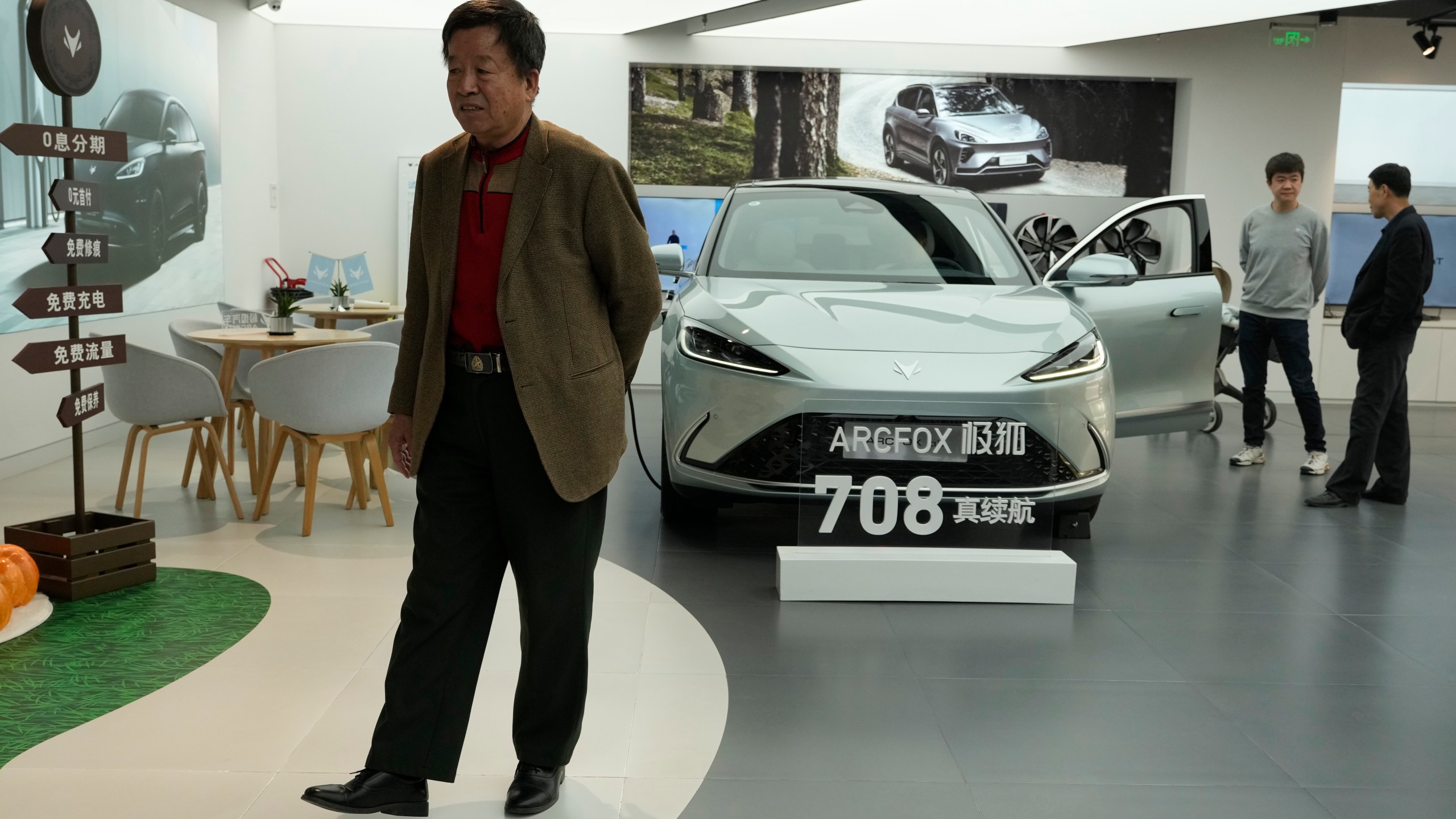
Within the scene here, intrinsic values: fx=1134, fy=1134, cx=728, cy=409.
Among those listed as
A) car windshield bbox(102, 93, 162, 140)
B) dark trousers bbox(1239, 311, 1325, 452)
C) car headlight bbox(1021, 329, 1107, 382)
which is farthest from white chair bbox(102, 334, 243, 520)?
dark trousers bbox(1239, 311, 1325, 452)

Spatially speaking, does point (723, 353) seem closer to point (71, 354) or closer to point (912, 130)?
point (71, 354)

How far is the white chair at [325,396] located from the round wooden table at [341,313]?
219cm

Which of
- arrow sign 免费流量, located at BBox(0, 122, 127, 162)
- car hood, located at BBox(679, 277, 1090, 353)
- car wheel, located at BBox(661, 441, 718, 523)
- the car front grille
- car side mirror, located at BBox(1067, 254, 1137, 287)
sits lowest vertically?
car wheel, located at BBox(661, 441, 718, 523)

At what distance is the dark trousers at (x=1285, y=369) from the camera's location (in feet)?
19.3

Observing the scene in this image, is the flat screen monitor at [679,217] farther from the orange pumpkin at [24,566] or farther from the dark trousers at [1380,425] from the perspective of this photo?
the orange pumpkin at [24,566]

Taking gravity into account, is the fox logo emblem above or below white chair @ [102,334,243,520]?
above

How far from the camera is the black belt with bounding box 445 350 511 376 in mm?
1974

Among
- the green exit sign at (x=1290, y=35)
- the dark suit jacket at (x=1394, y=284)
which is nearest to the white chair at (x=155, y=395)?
the dark suit jacket at (x=1394, y=284)

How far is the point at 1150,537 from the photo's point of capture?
4523 millimetres

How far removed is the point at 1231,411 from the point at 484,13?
8.22 metres

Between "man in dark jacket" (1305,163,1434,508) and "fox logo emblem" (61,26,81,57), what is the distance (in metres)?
5.08

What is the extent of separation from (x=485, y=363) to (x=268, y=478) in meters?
2.93

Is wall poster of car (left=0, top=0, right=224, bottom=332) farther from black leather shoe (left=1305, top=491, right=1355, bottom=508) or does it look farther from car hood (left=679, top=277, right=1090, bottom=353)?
black leather shoe (left=1305, top=491, right=1355, bottom=508)

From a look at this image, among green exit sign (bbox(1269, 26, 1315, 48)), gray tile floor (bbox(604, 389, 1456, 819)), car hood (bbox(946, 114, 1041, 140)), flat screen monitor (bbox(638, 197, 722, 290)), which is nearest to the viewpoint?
gray tile floor (bbox(604, 389, 1456, 819))
